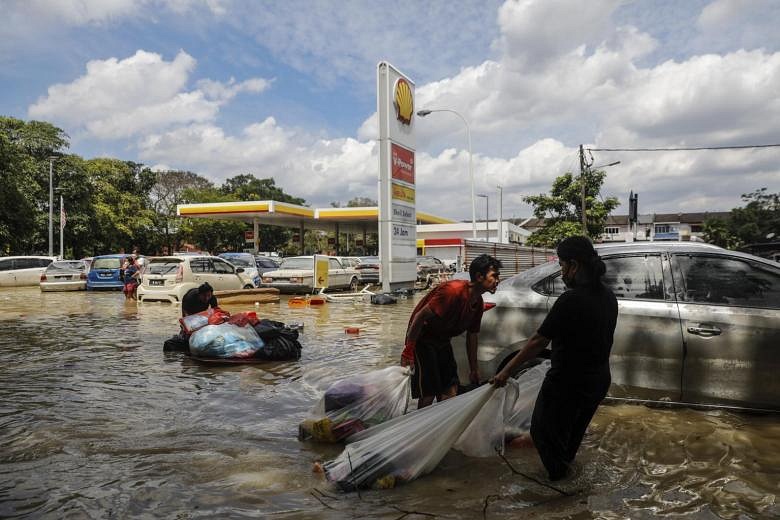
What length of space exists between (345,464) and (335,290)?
18923 mm

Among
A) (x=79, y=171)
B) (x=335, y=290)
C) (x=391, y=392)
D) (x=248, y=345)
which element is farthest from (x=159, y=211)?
(x=391, y=392)

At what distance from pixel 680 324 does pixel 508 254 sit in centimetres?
1815

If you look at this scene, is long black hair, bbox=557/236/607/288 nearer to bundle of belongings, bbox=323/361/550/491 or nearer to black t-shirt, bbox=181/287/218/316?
bundle of belongings, bbox=323/361/550/491

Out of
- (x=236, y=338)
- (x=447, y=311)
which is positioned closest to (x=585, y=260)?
(x=447, y=311)

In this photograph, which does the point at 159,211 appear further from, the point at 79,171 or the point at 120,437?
the point at 120,437

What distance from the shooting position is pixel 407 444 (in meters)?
3.40

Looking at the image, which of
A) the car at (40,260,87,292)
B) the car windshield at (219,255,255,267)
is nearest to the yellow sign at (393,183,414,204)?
the car windshield at (219,255,255,267)

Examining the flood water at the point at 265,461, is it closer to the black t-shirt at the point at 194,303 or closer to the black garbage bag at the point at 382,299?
the black t-shirt at the point at 194,303

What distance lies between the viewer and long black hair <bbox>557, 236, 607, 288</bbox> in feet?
10.2

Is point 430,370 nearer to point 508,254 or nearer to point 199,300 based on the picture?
point 199,300

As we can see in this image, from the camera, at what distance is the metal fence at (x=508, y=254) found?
17984 millimetres

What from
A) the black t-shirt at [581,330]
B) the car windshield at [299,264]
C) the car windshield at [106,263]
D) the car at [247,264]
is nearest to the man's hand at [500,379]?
the black t-shirt at [581,330]

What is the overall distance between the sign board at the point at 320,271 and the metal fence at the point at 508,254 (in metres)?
4.89

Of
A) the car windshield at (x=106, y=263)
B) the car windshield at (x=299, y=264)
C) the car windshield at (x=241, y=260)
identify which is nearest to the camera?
the car windshield at (x=299, y=264)
